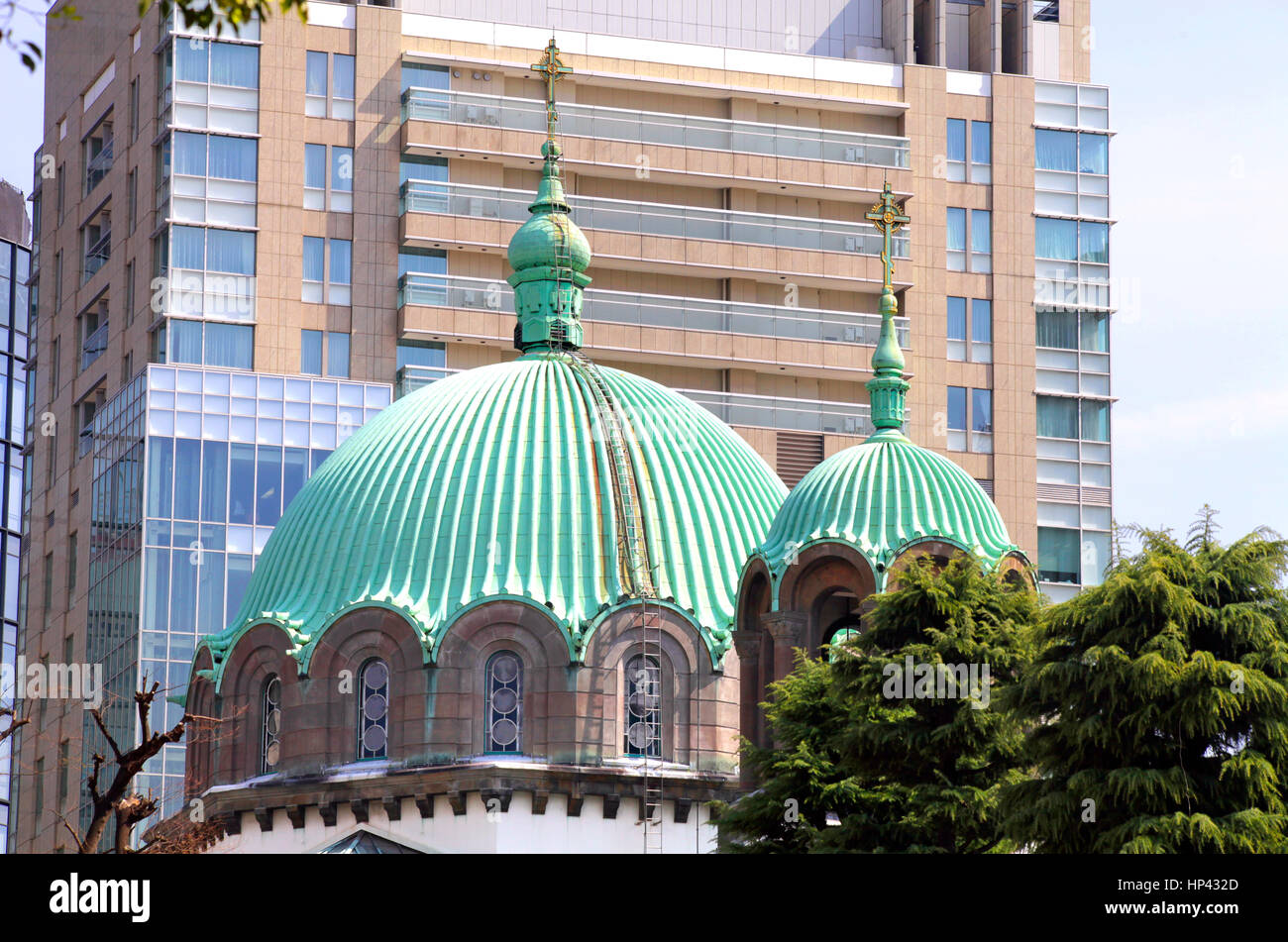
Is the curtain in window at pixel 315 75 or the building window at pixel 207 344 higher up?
the curtain in window at pixel 315 75

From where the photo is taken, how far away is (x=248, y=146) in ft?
334

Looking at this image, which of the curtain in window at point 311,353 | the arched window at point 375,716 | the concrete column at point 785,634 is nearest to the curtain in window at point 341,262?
the curtain in window at point 311,353

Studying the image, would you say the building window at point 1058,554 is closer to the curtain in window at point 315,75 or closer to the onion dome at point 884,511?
the curtain in window at point 315,75

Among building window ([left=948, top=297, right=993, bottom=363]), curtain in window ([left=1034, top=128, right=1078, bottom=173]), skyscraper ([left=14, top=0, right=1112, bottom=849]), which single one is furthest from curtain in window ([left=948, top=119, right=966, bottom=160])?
building window ([left=948, top=297, right=993, bottom=363])

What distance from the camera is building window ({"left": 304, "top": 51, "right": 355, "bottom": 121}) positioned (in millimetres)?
102938

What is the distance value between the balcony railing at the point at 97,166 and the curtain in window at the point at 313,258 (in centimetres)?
995

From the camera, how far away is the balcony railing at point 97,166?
107438 mm

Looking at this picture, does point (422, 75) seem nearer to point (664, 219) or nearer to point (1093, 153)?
point (664, 219)

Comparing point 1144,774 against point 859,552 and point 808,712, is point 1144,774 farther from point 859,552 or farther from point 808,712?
point 859,552

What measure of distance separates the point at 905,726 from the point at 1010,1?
69013 mm

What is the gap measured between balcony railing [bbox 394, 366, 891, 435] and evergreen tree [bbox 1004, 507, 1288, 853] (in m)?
58.9

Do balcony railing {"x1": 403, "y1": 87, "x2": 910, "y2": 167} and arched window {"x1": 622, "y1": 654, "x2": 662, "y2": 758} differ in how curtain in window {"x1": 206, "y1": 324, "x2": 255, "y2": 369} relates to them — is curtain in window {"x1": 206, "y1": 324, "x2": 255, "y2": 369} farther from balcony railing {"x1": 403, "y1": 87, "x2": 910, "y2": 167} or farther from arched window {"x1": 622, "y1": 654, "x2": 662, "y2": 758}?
arched window {"x1": 622, "y1": 654, "x2": 662, "y2": 758}
